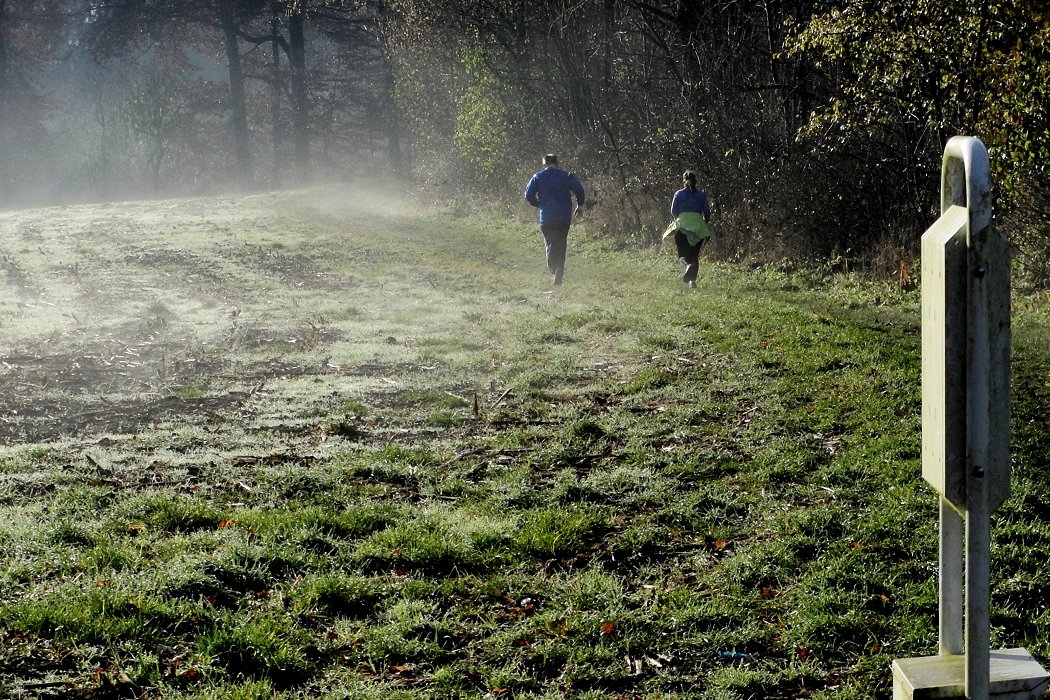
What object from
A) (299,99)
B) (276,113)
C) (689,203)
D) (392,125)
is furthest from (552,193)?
(276,113)

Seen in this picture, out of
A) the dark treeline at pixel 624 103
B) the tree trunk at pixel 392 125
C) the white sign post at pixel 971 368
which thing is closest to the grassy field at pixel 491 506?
the white sign post at pixel 971 368

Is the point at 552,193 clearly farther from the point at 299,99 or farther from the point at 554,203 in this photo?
the point at 299,99

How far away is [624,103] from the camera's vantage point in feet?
86.0

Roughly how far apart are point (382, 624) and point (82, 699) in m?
1.31

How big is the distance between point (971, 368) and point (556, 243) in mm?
16619

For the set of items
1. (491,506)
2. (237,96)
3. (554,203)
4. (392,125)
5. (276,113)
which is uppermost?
(237,96)

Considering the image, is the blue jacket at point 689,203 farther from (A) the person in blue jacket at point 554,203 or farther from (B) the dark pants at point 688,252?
(A) the person in blue jacket at point 554,203

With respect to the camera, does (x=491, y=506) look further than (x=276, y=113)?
No

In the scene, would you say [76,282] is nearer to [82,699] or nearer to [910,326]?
[910,326]

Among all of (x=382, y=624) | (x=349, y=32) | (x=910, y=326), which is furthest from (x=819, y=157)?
(x=349, y=32)

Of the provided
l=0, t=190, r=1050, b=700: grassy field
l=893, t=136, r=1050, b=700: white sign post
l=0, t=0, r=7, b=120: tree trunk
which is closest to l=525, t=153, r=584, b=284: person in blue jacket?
l=0, t=190, r=1050, b=700: grassy field

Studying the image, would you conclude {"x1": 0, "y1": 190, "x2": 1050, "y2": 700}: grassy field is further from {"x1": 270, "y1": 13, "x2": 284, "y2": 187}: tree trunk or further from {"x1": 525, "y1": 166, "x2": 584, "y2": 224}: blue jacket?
{"x1": 270, "y1": 13, "x2": 284, "y2": 187}: tree trunk

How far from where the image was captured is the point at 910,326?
1289 cm

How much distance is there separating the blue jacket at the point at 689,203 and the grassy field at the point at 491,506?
3110 millimetres
